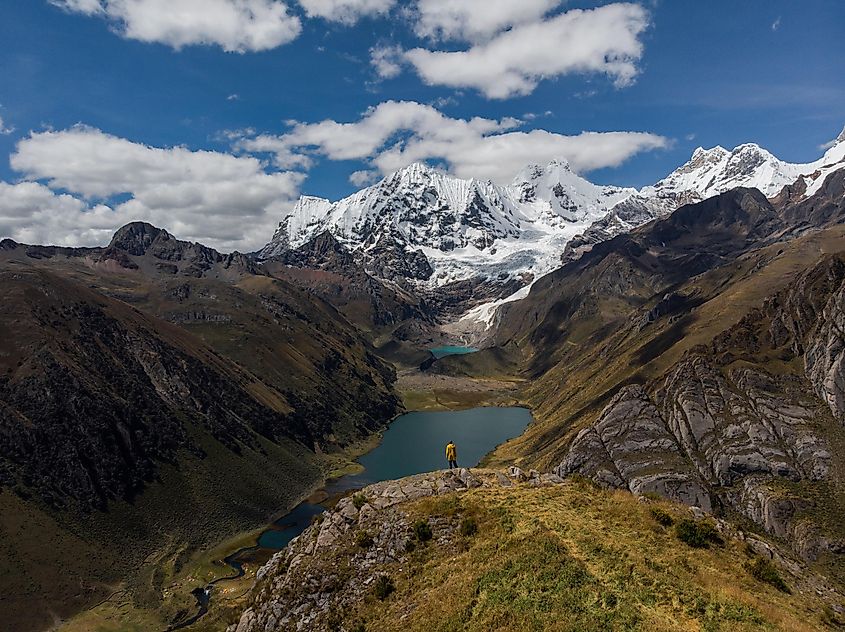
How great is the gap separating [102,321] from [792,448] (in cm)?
20673

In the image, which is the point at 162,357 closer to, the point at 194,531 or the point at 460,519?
the point at 194,531

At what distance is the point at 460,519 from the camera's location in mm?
40531

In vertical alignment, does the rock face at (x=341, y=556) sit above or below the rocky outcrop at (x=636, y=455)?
above

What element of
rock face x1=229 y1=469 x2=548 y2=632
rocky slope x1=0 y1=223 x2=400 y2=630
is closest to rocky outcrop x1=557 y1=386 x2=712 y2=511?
rock face x1=229 y1=469 x2=548 y2=632

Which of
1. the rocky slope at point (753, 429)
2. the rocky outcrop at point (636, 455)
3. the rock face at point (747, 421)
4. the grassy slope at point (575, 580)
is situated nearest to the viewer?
the grassy slope at point (575, 580)

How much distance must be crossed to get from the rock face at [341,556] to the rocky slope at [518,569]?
0.33ft

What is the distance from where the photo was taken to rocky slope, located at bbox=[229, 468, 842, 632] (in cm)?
2928

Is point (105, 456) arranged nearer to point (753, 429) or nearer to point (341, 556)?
point (341, 556)

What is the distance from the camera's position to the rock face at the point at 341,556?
39.0m

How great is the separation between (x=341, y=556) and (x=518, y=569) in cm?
1505

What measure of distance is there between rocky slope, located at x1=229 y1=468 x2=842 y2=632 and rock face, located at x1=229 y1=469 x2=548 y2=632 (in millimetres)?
99

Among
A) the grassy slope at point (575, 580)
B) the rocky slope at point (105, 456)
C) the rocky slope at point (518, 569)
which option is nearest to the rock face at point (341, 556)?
the rocky slope at point (518, 569)

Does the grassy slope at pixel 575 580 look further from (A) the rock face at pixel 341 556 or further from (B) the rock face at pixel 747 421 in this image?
(B) the rock face at pixel 747 421

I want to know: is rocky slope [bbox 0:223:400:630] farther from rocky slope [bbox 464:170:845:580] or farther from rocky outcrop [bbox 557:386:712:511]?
rocky slope [bbox 464:170:845:580]
